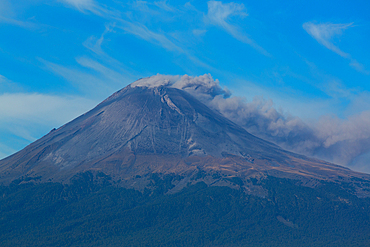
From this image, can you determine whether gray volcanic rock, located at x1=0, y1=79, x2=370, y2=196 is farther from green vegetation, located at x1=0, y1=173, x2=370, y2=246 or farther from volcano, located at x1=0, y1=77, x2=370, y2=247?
green vegetation, located at x1=0, y1=173, x2=370, y2=246

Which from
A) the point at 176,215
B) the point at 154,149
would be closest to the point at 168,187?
the point at 176,215

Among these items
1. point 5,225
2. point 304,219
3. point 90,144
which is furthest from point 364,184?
point 5,225

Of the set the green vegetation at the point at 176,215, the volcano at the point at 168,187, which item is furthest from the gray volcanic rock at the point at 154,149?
the green vegetation at the point at 176,215

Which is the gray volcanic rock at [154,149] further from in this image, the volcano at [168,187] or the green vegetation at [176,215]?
the green vegetation at [176,215]

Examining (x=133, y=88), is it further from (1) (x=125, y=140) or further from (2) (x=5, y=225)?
(2) (x=5, y=225)

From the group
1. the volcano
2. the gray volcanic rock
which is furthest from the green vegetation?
the gray volcanic rock

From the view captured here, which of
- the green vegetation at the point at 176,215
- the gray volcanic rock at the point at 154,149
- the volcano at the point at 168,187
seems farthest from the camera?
the gray volcanic rock at the point at 154,149
